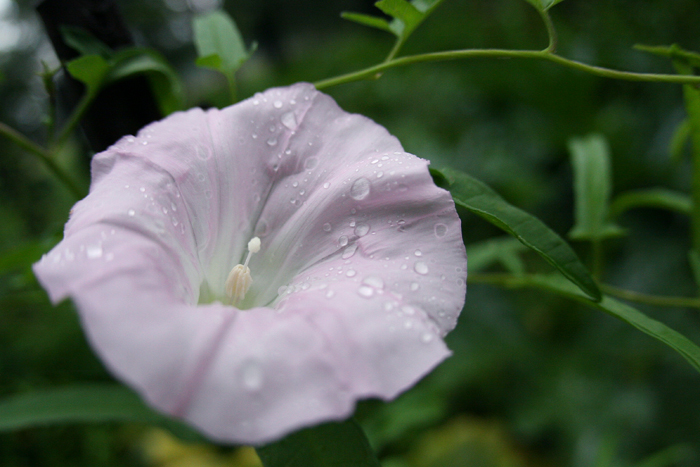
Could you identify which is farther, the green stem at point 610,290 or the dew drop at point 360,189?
the green stem at point 610,290

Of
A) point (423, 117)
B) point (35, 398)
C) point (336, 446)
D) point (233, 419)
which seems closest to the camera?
point (233, 419)

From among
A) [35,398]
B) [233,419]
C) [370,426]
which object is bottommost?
[370,426]

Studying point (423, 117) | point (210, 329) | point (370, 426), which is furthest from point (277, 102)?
point (423, 117)

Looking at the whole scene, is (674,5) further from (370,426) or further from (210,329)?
(210,329)

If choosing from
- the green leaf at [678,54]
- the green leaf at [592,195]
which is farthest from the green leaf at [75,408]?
the green leaf at [678,54]

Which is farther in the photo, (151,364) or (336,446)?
(336,446)

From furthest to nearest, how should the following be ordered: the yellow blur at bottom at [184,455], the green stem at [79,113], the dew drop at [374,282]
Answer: the yellow blur at bottom at [184,455] → the green stem at [79,113] → the dew drop at [374,282]

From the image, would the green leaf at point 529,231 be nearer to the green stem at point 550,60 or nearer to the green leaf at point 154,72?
the green stem at point 550,60
